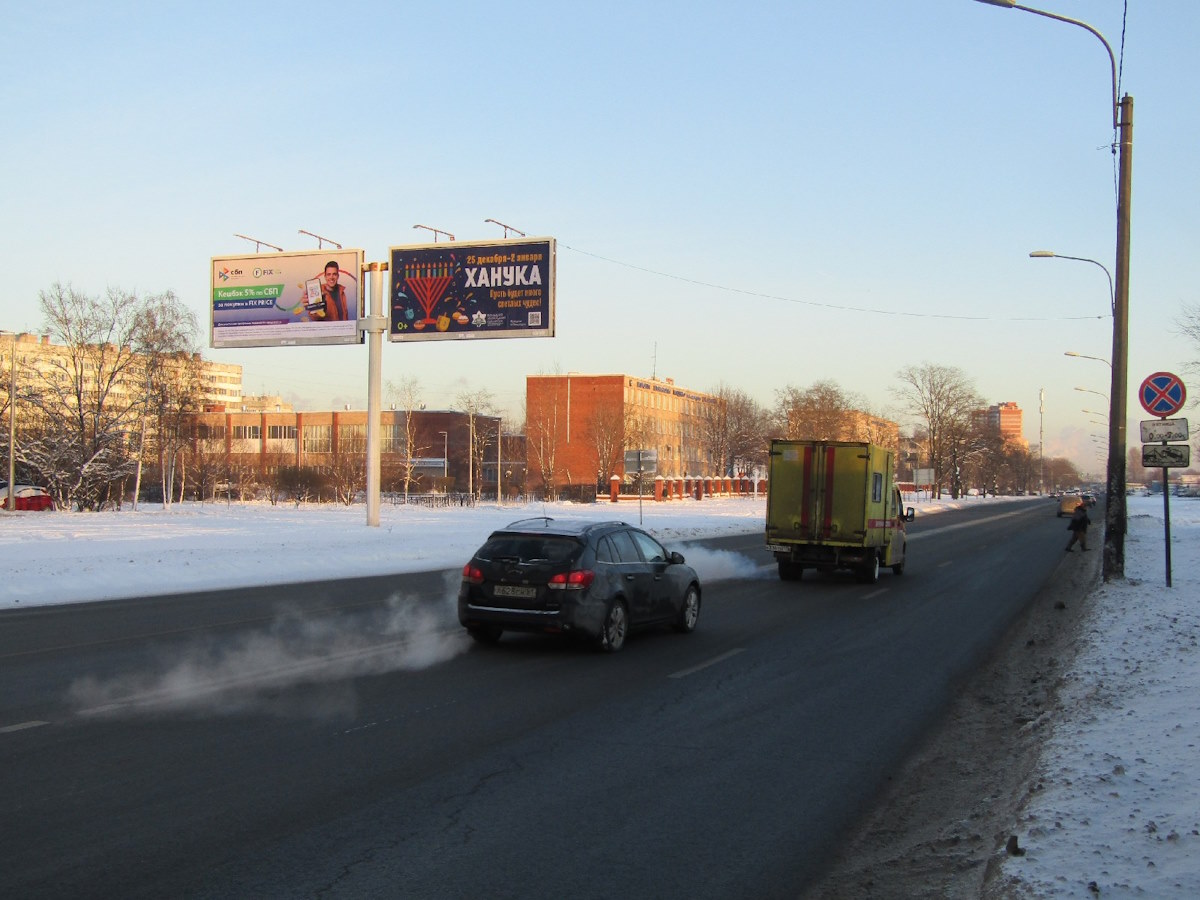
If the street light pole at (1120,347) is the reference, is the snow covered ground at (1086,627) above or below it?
below

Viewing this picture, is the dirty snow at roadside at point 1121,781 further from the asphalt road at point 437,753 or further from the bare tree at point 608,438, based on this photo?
the bare tree at point 608,438

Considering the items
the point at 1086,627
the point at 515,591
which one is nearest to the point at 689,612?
the point at 515,591

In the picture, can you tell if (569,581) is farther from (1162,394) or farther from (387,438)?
(387,438)

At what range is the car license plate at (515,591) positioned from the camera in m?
12.0

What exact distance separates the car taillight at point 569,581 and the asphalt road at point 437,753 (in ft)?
2.72

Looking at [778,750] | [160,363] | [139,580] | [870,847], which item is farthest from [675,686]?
[160,363]

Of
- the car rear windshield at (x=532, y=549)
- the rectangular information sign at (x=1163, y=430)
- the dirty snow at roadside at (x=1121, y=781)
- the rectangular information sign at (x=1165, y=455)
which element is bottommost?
the dirty snow at roadside at (x=1121, y=781)

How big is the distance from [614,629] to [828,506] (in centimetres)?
1086

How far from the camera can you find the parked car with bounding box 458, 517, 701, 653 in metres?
11.9

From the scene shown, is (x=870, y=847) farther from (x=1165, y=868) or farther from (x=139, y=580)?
(x=139, y=580)

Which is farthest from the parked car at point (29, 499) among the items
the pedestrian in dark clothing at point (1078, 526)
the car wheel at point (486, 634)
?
the pedestrian in dark clothing at point (1078, 526)

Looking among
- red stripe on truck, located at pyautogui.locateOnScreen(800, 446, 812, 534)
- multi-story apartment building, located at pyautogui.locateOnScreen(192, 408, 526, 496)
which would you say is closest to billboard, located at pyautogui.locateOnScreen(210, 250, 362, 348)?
red stripe on truck, located at pyautogui.locateOnScreen(800, 446, 812, 534)

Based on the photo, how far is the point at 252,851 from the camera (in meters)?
5.41

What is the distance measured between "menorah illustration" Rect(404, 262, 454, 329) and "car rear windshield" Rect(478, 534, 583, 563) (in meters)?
26.4
